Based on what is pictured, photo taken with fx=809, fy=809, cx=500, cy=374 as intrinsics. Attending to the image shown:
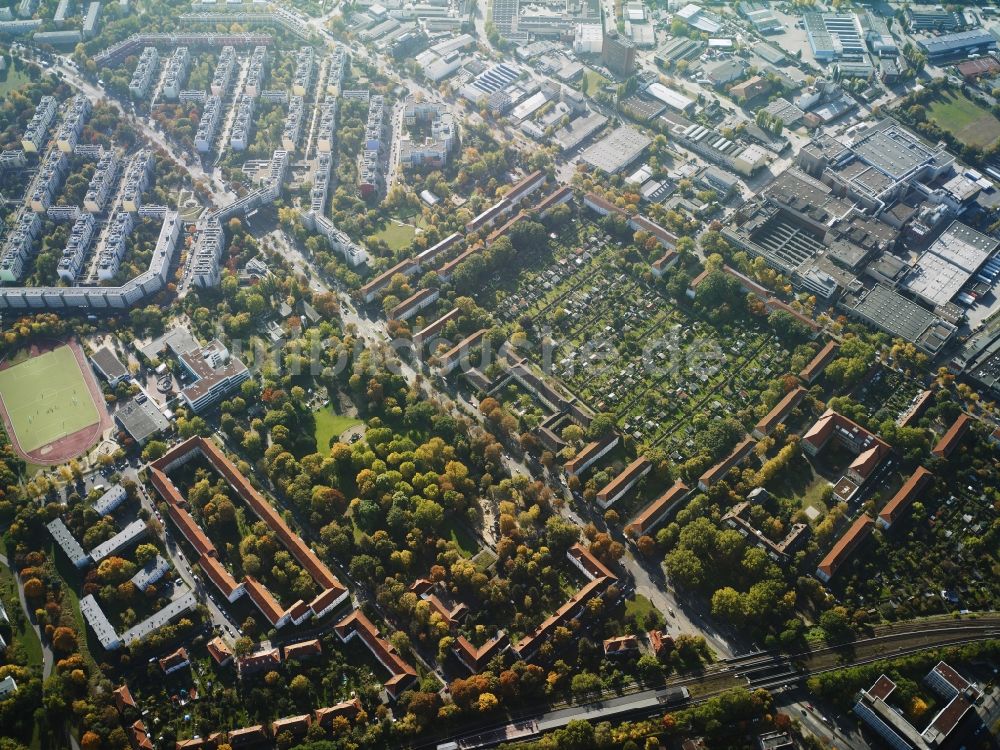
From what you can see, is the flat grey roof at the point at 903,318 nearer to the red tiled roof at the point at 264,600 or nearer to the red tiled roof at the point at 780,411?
the red tiled roof at the point at 780,411

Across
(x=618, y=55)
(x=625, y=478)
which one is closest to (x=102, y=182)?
(x=618, y=55)

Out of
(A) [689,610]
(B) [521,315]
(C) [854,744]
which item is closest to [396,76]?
(B) [521,315]

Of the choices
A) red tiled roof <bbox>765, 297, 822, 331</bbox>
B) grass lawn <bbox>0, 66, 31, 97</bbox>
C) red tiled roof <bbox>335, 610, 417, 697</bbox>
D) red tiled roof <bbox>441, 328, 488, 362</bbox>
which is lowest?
red tiled roof <bbox>335, 610, 417, 697</bbox>

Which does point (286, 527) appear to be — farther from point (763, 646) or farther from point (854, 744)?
point (854, 744)

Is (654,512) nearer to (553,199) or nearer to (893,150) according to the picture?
(553,199)

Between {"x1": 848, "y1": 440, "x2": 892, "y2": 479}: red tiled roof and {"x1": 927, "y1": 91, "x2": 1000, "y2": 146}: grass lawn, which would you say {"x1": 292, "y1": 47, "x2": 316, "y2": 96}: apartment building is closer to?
{"x1": 848, "y1": 440, "x2": 892, "y2": 479}: red tiled roof

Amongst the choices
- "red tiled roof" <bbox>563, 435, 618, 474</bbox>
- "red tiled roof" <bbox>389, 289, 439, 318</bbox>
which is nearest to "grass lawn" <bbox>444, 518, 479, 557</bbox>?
"red tiled roof" <bbox>563, 435, 618, 474</bbox>
